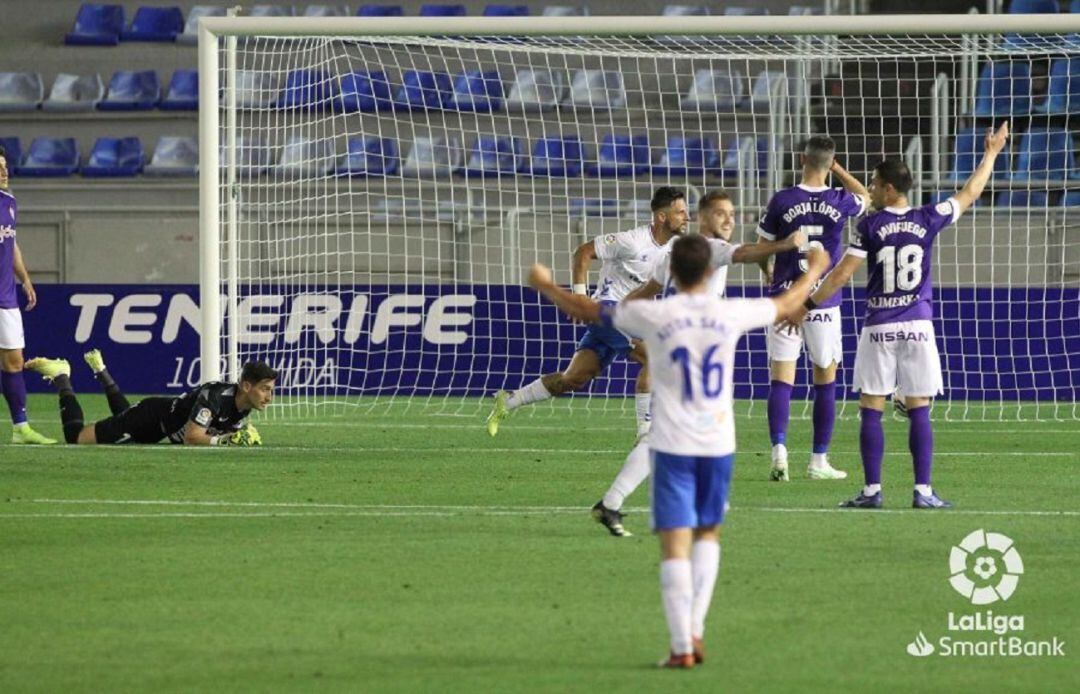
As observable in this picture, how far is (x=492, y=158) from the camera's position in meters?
22.3

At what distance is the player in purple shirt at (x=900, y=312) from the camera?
10250 mm

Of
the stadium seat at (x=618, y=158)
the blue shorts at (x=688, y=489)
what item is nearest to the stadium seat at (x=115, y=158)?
the stadium seat at (x=618, y=158)

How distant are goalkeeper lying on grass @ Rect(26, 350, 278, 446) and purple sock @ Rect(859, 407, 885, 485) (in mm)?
4441

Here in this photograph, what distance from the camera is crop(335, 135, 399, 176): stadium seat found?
21828mm

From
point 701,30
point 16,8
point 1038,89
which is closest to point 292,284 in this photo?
point 701,30

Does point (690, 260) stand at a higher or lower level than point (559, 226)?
lower

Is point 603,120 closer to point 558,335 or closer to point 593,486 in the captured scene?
point 558,335

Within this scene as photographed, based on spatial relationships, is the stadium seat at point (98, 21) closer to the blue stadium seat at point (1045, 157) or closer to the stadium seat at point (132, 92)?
the stadium seat at point (132, 92)

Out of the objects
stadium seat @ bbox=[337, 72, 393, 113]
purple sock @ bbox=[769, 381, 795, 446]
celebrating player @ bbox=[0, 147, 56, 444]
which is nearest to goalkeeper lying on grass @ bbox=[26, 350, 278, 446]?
celebrating player @ bbox=[0, 147, 56, 444]

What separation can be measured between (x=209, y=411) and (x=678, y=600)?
7789mm

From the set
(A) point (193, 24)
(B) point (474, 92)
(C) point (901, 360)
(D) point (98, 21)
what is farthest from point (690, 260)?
(D) point (98, 21)

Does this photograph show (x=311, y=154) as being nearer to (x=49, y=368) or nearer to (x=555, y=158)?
(x=555, y=158)

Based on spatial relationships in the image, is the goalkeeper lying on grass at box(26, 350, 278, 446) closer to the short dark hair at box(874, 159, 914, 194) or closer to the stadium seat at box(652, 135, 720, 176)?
the short dark hair at box(874, 159, 914, 194)

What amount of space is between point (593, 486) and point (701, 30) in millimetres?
4450
